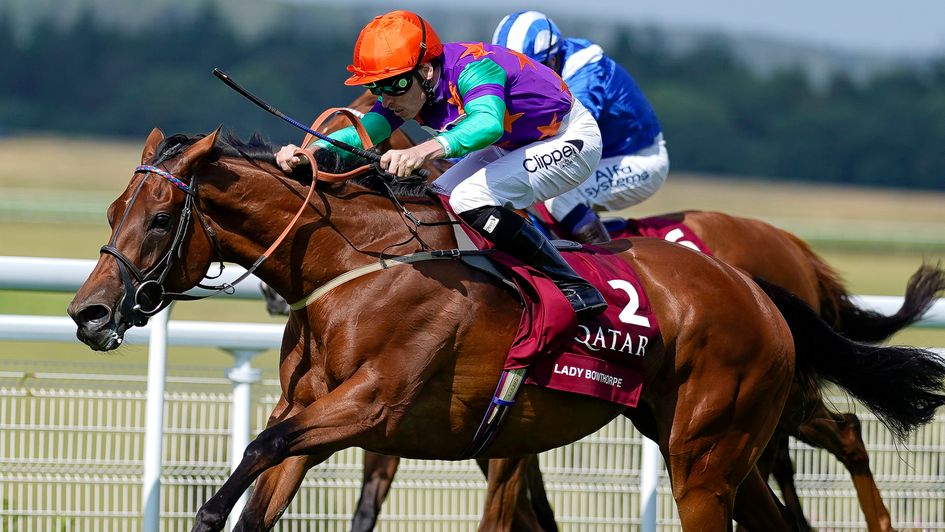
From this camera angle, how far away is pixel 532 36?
17.1ft

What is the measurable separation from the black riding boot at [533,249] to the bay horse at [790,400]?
3.66ft

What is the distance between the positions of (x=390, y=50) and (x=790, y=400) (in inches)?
77.1

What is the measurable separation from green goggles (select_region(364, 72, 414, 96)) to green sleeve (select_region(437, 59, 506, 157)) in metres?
0.15

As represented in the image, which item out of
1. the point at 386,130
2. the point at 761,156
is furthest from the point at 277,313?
the point at 761,156

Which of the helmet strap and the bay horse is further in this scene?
the bay horse

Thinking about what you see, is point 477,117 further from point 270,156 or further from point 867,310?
point 867,310

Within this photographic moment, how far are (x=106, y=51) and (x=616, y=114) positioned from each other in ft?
197

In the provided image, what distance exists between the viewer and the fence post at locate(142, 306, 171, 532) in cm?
441

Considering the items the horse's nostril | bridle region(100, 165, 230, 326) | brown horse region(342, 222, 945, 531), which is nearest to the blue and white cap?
brown horse region(342, 222, 945, 531)

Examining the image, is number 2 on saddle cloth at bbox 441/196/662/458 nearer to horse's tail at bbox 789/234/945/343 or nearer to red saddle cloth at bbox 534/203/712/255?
red saddle cloth at bbox 534/203/712/255

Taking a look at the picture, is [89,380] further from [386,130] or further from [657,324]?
[657,324]

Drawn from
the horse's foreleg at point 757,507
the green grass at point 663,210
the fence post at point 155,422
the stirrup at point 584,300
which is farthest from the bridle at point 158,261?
the green grass at point 663,210

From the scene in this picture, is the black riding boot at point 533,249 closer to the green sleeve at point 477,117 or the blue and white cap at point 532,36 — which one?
the green sleeve at point 477,117

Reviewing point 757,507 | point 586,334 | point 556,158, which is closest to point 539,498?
point 757,507
